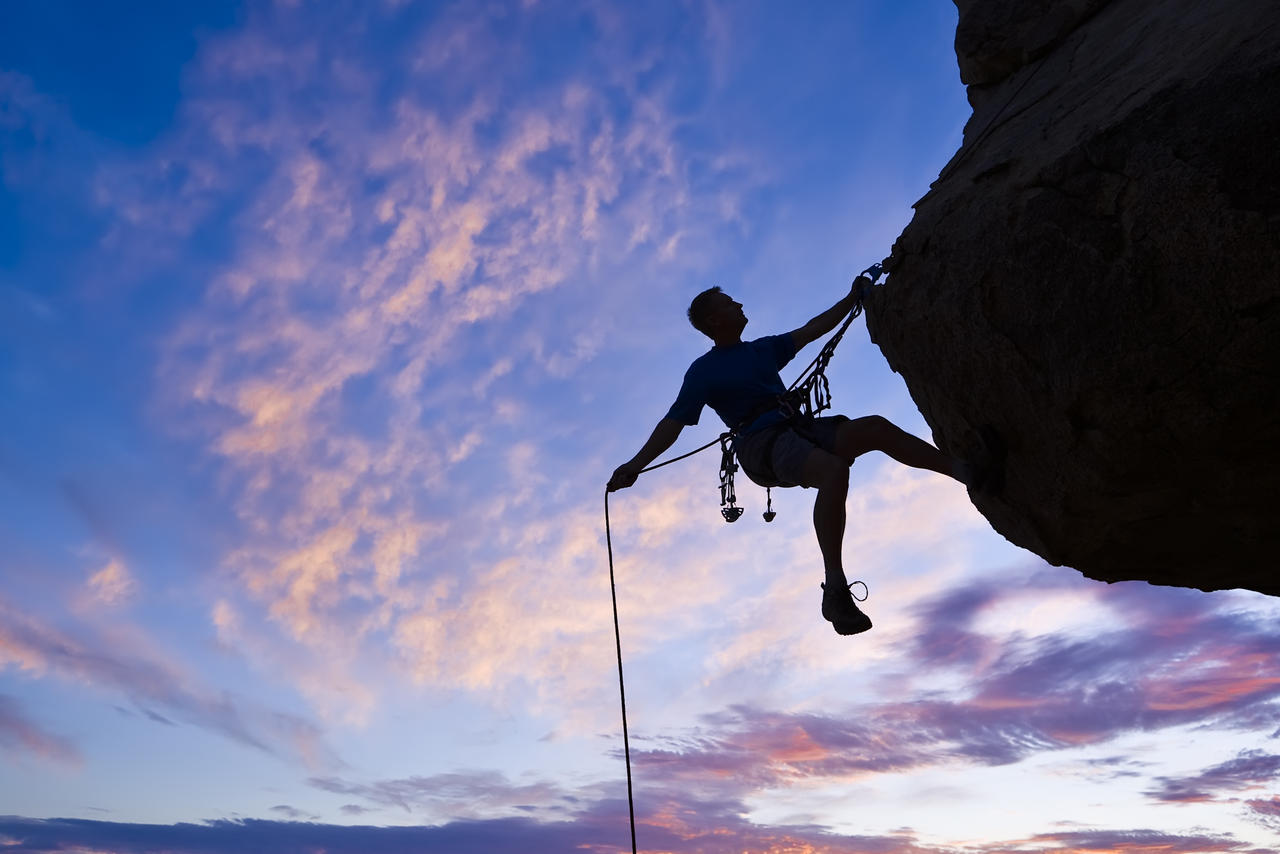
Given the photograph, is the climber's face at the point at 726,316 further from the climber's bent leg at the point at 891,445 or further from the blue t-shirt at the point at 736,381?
the climber's bent leg at the point at 891,445

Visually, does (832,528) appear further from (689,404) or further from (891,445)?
(689,404)

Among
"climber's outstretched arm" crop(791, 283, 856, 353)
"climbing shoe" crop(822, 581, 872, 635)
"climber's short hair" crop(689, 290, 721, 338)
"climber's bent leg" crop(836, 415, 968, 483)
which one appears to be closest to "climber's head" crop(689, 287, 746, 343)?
"climber's short hair" crop(689, 290, 721, 338)

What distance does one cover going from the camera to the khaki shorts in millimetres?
6062

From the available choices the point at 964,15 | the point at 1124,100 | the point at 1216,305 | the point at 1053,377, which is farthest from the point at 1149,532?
the point at 964,15

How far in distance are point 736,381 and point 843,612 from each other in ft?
5.57

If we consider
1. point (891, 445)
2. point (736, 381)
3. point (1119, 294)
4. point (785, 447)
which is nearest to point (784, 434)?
point (785, 447)

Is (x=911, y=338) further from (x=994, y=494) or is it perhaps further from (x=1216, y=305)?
(x=1216, y=305)

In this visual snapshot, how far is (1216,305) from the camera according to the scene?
13.9 ft

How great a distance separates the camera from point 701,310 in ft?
22.4

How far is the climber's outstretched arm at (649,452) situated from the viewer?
22.1 ft

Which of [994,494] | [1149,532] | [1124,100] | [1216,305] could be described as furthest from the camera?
[994,494]

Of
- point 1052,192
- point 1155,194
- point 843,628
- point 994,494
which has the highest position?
point 1052,192

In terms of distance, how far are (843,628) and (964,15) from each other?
379 centimetres

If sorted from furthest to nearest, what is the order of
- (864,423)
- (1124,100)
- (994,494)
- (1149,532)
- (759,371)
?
(759,371) < (864,423) < (994,494) < (1149,532) < (1124,100)
